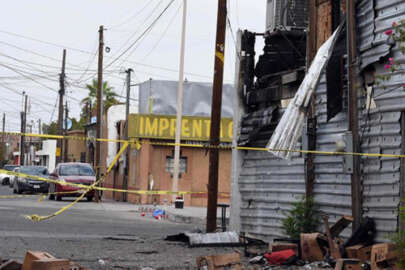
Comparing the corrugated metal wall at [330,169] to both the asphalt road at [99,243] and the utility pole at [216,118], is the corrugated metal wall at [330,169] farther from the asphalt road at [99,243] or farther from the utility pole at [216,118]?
the utility pole at [216,118]

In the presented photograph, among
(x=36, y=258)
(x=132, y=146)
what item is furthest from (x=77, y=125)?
(x=36, y=258)

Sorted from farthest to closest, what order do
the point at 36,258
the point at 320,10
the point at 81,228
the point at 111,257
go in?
the point at 81,228 → the point at 320,10 → the point at 111,257 → the point at 36,258

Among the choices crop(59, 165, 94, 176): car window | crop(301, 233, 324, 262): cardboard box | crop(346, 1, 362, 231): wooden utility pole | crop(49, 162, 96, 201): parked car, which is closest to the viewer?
crop(301, 233, 324, 262): cardboard box

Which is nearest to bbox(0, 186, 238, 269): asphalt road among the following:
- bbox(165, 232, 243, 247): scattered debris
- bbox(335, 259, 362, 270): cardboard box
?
bbox(165, 232, 243, 247): scattered debris

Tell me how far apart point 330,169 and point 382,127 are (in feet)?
6.87

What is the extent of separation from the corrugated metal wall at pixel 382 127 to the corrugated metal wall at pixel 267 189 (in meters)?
2.80

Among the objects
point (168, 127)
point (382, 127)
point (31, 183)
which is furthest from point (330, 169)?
point (31, 183)

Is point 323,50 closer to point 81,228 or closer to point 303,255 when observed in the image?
point 303,255

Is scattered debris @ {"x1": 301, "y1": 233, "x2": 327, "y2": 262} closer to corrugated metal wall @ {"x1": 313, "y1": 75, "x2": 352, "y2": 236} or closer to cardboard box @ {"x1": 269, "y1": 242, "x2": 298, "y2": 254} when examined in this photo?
cardboard box @ {"x1": 269, "y1": 242, "x2": 298, "y2": 254}

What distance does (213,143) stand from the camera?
657 inches

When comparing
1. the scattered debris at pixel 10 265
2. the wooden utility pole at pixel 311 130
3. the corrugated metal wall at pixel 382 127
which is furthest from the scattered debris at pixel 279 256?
the scattered debris at pixel 10 265

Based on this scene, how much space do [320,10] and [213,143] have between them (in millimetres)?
3724

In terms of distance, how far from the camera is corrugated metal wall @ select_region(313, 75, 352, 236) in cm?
1391

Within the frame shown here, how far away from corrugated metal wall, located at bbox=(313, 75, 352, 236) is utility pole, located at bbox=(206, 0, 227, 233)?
8.64ft
